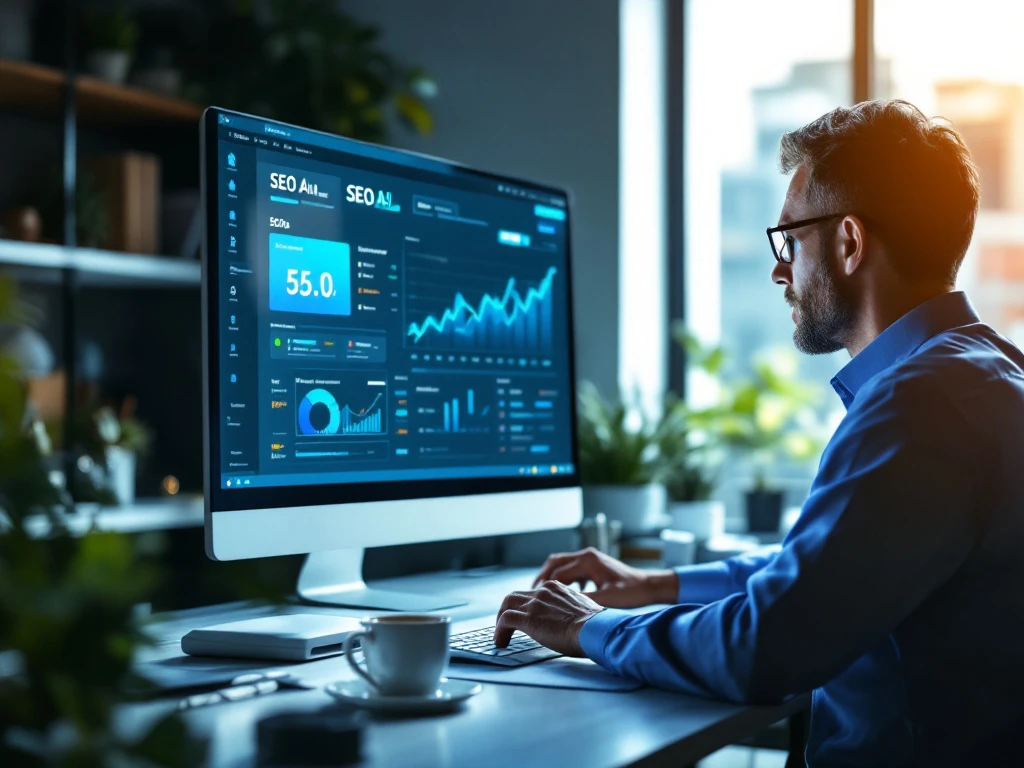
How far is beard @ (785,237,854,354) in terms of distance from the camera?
1329 mm

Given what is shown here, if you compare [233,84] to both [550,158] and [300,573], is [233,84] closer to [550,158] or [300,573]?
[550,158]

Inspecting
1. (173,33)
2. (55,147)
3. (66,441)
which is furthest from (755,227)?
(66,441)

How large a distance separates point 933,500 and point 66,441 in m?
0.74

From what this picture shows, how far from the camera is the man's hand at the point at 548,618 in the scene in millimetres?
1176

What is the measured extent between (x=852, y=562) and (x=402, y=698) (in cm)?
40

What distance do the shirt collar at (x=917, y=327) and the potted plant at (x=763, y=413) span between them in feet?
5.25

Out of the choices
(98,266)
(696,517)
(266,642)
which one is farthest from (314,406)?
(98,266)

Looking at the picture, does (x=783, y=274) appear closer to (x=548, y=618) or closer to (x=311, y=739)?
(x=548, y=618)

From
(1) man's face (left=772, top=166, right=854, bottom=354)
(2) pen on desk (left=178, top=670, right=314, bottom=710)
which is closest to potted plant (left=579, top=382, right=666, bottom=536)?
(1) man's face (left=772, top=166, right=854, bottom=354)

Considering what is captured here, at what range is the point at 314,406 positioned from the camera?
1304mm

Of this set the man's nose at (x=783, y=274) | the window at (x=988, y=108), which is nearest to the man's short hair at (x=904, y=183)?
the man's nose at (x=783, y=274)

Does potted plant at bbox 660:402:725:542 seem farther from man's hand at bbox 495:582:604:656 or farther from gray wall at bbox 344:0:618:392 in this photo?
man's hand at bbox 495:582:604:656

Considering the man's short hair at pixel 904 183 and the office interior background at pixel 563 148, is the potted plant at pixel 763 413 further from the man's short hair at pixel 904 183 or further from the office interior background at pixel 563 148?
the man's short hair at pixel 904 183

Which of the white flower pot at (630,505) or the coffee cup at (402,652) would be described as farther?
the white flower pot at (630,505)
